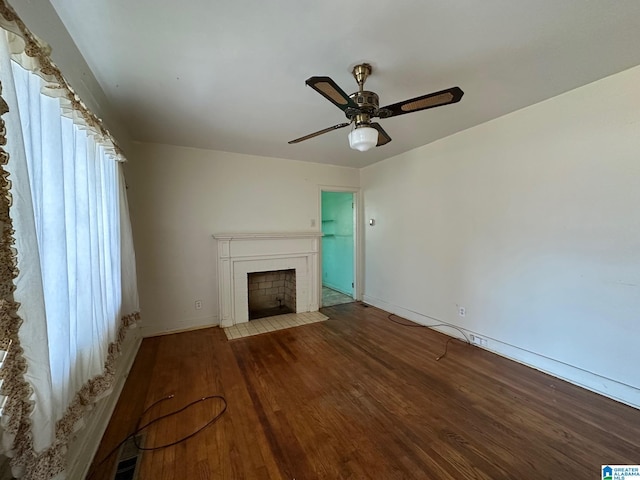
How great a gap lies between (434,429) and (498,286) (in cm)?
175

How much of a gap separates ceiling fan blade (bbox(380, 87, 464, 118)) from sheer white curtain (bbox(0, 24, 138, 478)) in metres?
1.80

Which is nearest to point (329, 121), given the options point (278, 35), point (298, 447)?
point (278, 35)

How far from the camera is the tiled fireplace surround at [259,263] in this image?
368 cm

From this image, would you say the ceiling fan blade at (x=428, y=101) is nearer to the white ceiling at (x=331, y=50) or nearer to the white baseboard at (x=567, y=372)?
the white ceiling at (x=331, y=50)

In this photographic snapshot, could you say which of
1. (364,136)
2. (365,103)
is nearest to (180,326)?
(364,136)

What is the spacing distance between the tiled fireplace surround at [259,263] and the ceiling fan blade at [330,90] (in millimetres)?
2576

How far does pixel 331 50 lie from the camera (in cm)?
165

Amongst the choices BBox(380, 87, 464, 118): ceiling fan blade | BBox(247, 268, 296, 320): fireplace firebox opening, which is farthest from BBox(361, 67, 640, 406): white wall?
BBox(247, 268, 296, 320): fireplace firebox opening

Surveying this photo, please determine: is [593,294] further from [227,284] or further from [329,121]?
[227,284]

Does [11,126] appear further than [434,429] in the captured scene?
No

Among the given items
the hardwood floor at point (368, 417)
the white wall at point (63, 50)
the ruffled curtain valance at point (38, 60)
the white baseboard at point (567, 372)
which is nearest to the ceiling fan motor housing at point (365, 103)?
the ruffled curtain valance at point (38, 60)

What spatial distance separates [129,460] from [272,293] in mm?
3038

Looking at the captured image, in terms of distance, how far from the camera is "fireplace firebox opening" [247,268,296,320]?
432cm

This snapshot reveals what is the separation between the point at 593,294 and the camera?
7.06 feet
